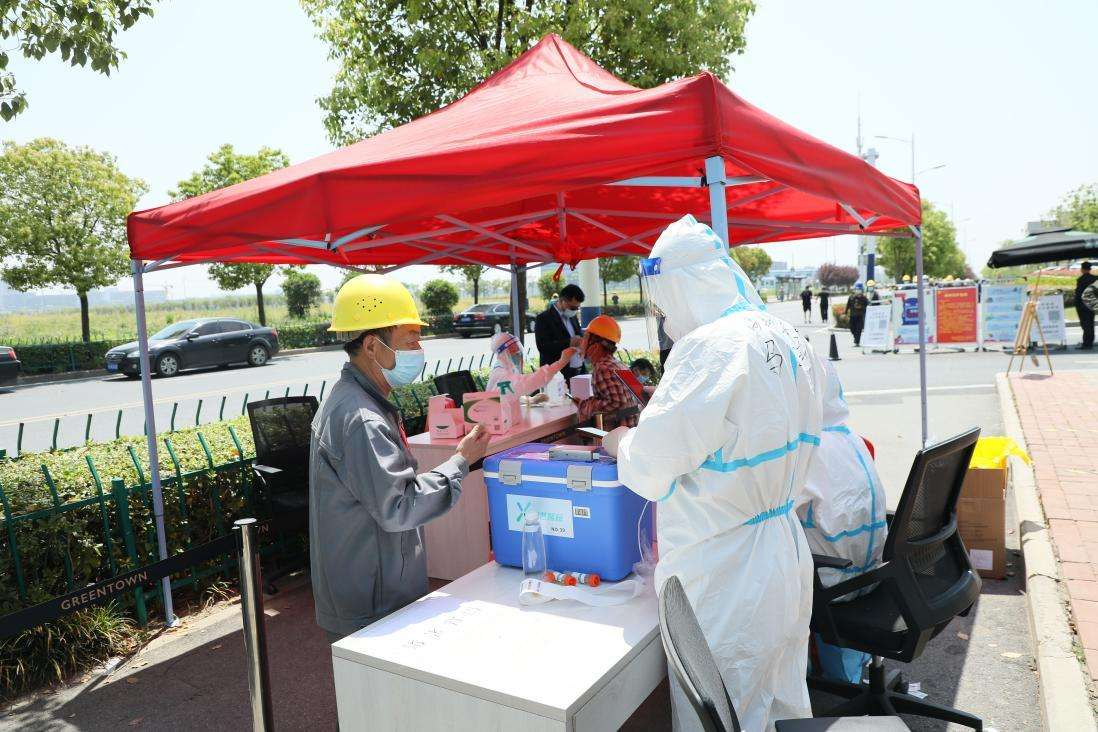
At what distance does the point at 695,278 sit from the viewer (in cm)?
215

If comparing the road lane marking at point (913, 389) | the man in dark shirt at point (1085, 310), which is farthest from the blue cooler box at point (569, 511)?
the man in dark shirt at point (1085, 310)

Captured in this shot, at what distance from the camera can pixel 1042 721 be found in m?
2.89

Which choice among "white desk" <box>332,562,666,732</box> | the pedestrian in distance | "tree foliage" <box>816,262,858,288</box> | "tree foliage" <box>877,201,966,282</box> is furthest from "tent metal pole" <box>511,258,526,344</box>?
"tree foliage" <box>816,262,858,288</box>

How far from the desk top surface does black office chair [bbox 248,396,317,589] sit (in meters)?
1.08

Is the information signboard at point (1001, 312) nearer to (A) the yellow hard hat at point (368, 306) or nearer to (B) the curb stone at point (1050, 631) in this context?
(B) the curb stone at point (1050, 631)

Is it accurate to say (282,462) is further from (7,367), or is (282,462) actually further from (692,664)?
(7,367)

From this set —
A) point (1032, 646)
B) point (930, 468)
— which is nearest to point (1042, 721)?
point (1032, 646)

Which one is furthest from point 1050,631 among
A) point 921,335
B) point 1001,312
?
point 1001,312

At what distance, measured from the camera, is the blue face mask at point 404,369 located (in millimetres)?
2395

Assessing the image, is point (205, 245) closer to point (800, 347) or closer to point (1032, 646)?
point (800, 347)

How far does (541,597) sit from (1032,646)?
112 inches

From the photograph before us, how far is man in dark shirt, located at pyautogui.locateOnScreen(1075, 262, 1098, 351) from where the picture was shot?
587 inches

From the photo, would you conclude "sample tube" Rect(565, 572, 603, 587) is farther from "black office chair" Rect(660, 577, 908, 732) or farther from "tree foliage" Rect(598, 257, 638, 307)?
"tree foliage" Rect(598, 257, 638, 307)

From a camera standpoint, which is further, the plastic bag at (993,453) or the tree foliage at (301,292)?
the tree foliage at (301,292)
